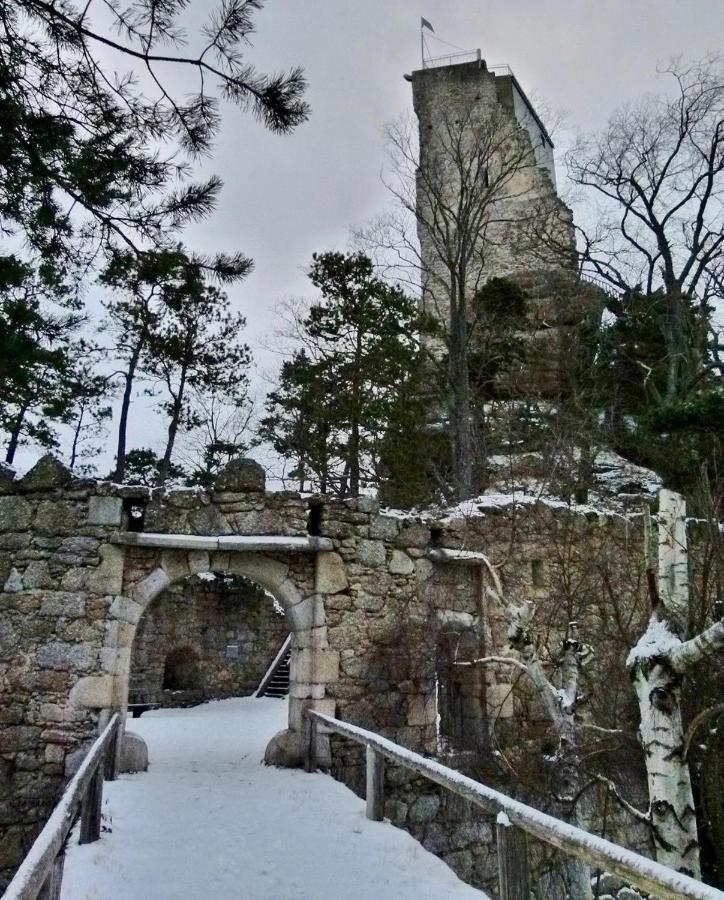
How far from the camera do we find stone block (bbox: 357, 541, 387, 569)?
23.9 feet

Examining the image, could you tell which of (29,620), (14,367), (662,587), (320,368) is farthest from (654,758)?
(320,368)

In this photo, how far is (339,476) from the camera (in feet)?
50.3

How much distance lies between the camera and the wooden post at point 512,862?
273cm

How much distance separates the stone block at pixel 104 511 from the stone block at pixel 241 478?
98cm

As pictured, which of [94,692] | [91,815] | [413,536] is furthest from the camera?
[413,536]

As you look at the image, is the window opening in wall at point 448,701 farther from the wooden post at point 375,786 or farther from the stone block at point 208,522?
the wooden post at point 375,786

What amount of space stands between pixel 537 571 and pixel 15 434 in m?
12.6

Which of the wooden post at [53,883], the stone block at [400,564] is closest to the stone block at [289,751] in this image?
the stone block at [400,564]

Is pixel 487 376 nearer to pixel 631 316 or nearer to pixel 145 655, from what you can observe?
pixel 631 316

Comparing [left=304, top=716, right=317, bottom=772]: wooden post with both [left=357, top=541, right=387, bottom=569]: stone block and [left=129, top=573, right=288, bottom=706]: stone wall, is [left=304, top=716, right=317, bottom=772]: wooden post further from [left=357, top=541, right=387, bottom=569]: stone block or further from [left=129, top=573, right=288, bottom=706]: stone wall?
[left=129, top=573, right=288, bottom=706]: stone wall

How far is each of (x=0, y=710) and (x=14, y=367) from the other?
375 centimetres

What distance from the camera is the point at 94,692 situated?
21.1 ft

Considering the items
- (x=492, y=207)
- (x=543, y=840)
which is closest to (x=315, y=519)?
(x=543, y=840)

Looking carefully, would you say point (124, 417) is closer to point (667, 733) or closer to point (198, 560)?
point (198, 560)
